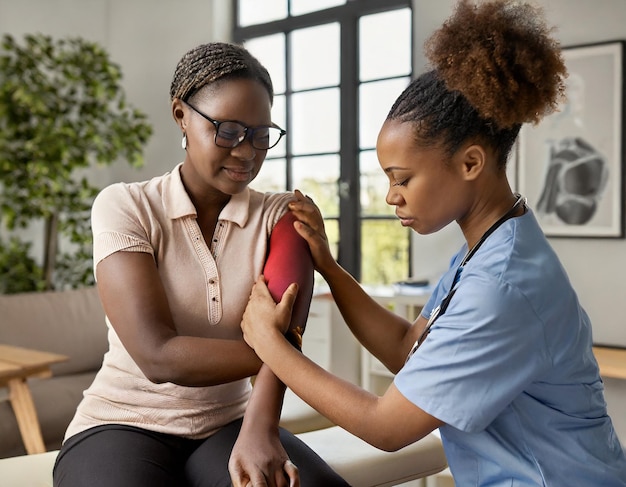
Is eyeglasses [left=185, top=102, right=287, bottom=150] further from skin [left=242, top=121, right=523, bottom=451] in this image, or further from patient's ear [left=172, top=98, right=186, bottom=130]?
skin [left=242, top=121, right=523, bottom=451]

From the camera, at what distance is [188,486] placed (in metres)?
1.43

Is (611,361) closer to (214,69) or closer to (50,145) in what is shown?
(214,69)

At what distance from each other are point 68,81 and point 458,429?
4388mm

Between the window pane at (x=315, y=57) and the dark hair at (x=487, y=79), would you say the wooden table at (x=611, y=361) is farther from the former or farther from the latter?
the window pane at (x=315, y=57)

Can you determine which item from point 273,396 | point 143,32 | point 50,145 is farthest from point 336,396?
point 143,32

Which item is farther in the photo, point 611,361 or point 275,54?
point 275,54

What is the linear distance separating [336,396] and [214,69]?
66 centimetres

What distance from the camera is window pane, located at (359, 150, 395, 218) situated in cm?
460

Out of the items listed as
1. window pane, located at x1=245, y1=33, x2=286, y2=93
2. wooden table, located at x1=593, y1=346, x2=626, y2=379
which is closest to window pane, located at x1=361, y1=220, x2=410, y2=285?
window pane, located at x1=245, y1=33, x2=286, y2=93

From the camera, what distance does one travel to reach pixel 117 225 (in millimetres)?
1479

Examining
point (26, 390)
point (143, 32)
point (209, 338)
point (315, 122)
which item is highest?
point (143, 32)

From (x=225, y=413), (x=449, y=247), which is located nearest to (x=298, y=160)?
(x=449, y=247)

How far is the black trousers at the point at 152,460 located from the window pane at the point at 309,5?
12.3 ft

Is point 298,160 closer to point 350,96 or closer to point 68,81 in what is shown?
point 350,96
